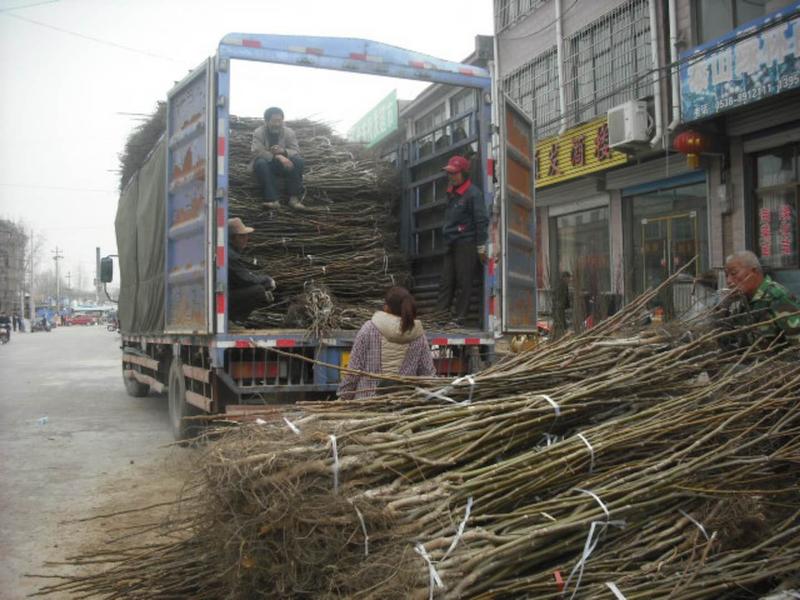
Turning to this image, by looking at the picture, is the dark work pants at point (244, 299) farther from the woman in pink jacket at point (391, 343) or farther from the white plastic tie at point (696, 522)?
the white plastic tie at point (696, 522)

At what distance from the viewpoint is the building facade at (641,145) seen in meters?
11.3

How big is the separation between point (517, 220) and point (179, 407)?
3830 millimetres

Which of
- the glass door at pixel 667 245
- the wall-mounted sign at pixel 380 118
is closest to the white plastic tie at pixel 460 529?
the wall-mounted sign at pixel 380 118

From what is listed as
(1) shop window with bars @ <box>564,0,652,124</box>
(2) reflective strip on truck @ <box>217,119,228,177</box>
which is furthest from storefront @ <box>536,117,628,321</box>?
(2) reflective strip on truck @ <box>217,119,228,177</box>

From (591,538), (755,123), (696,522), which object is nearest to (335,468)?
(591,538)

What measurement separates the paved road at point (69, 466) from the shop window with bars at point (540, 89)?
11.1 metres

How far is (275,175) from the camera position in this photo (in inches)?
278

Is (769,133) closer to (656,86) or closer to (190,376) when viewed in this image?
(656,86)

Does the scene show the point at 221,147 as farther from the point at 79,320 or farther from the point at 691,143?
the point at 79,320

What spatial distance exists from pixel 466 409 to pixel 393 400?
0.33 metres

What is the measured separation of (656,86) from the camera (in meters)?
13.0

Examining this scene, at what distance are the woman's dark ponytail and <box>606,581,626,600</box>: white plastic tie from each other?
2.39 meters

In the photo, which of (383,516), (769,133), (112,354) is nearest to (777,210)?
(769,133)

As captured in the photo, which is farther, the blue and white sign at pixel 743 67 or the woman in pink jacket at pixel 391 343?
the blue and white sign at pixel 743 67
